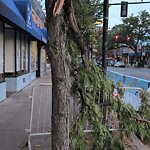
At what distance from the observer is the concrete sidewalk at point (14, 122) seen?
6.02 m

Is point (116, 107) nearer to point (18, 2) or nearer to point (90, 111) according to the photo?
point (90, 111)

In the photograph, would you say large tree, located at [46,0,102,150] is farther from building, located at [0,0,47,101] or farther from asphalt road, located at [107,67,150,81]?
asphalt road, located at [107,67,150,81]

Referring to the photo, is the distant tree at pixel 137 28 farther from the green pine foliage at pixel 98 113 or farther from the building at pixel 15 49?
the green pine foliage at pixel 98 113

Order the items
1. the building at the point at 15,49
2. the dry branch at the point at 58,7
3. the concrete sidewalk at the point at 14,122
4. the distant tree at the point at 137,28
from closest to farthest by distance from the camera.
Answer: the dry branch at the point at 58,7
the concrete sidewalk at the point at 14,122
the building at the point at 15,49
the distant tree at the point at 137,28

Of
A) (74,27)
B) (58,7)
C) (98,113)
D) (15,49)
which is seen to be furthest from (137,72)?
(58,7)

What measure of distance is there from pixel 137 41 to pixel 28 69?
67.6m

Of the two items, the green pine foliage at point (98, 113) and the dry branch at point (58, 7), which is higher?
the dry branch at point (58, 7)

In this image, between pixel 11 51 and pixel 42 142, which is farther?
pixel 11 51

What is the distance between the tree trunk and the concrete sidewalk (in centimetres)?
217

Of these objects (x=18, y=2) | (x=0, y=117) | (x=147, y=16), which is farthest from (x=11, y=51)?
(x=147, y=16)

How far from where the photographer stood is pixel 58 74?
12.0 feet

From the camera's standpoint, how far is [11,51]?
14.8 meters

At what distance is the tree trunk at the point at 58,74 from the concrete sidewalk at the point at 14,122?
2.17 meters

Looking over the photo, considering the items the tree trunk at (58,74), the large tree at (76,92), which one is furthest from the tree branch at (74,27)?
the tree trunk at (58,74)
